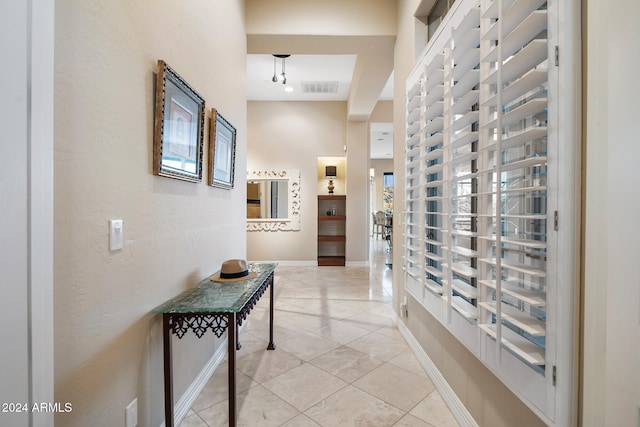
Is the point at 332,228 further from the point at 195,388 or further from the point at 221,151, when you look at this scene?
the point at 195,388

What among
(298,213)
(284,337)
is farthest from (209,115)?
(298,213)

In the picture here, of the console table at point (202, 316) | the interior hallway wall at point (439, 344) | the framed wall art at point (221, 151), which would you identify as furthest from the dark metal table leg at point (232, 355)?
the interior hallway wall at point (439, 344)

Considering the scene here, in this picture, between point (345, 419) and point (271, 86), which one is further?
point (271, 86)

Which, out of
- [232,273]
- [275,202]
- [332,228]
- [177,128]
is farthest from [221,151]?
[332,228]

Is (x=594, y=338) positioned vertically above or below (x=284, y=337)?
above

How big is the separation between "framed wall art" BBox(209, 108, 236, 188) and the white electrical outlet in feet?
4.30

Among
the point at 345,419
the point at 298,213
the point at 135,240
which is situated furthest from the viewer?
the point at 298,213

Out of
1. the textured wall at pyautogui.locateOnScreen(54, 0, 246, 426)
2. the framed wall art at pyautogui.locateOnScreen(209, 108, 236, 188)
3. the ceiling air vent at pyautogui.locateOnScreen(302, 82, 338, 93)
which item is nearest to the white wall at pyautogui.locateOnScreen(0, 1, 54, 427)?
the textured wall at pyautogui.locateOnScreen(54, 0, 246, 426)

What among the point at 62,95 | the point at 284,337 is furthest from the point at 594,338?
the point at 284,337

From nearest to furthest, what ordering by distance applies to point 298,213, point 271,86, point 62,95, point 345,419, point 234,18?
point 62,95 < point 345,419 < point 234,18 < point 271,86 < point 298,213

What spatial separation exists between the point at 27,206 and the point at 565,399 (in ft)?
5.24

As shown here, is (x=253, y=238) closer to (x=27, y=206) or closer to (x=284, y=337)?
(x=284, y=337)

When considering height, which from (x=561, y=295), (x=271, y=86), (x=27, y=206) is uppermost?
(x=271, y=86)

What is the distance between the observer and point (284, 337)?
277 centimetres
